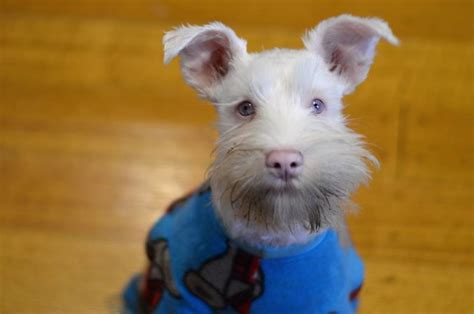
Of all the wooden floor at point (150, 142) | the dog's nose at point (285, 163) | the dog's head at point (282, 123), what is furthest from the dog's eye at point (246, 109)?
the wooden floor at point (150, 142)

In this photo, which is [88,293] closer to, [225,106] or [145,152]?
→ [145,152]

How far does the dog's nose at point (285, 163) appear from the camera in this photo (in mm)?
751

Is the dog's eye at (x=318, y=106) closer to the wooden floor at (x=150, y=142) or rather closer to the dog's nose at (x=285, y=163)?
the dog's nose at (x=285, y=163)

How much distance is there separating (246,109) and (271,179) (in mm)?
141

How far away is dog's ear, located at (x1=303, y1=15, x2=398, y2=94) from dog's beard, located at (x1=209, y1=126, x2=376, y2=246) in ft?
0.36

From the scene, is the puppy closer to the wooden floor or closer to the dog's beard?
the dog's beard

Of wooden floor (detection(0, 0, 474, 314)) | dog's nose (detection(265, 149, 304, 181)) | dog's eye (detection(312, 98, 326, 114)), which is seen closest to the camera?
dog's nose (detection(265, 149, 304, 181))

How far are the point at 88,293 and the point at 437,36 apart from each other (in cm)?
103

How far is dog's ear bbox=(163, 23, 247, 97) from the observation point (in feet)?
2.94

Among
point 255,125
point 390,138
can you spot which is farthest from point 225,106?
point 390,138

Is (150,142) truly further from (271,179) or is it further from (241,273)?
(271,179)

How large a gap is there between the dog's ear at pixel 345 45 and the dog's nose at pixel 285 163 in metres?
0.22

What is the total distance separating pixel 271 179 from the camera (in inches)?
Answer: 30.3

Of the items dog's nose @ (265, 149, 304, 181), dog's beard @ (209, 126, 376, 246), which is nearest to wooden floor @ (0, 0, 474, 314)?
dog's beard @ (209, 126, 376, 246)
